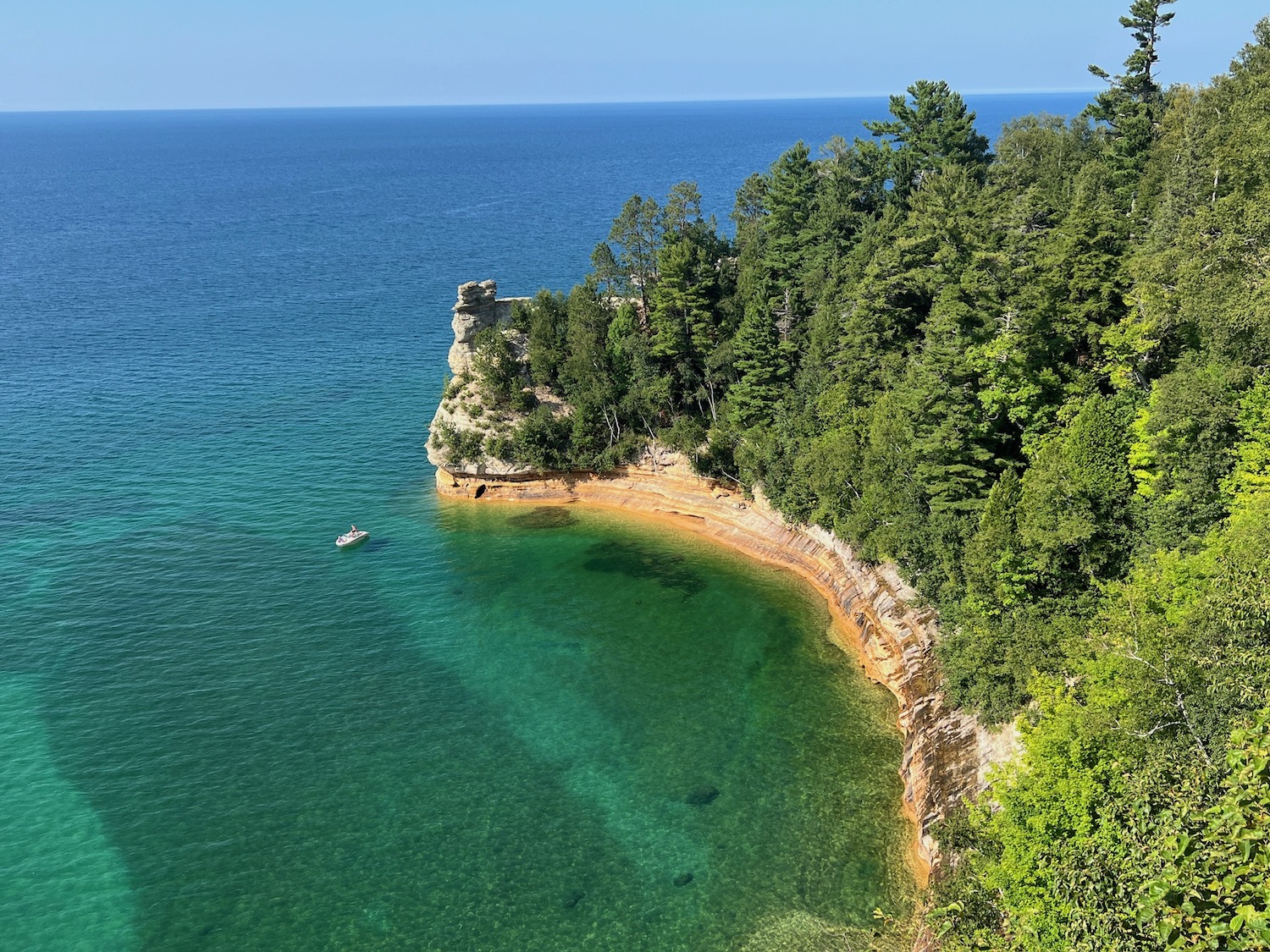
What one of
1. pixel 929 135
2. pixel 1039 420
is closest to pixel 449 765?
pixel 1039 420

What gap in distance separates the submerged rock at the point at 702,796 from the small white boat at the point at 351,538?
3597cm

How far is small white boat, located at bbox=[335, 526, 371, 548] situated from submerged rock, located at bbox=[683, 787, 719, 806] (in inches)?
1416

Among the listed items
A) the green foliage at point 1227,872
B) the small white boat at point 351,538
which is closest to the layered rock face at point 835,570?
the small white boat at point 351,538

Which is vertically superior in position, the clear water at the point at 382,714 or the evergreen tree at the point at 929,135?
the evergreen tree at the point at 929,135

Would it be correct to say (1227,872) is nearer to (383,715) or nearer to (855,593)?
(855,593)

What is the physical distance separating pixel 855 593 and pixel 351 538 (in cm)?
3802

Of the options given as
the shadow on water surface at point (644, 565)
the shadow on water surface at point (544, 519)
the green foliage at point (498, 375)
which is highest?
the green foliage at point (498, 375)

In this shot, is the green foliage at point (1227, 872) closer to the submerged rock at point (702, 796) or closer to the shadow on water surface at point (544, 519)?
the submerged rock at point (702, 796)

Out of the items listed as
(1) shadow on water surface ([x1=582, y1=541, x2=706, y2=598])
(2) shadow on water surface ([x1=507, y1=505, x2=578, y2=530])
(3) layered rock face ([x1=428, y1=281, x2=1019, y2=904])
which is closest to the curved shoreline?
(3) layered rock face ([x1=428, y1=281, x2=1019, y2=904])

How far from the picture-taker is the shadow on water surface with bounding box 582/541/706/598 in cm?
5828

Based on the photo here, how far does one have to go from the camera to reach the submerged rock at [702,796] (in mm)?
38781

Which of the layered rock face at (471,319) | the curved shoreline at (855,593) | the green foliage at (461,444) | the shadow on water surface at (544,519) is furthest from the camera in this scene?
the layered rock face at (471,319)

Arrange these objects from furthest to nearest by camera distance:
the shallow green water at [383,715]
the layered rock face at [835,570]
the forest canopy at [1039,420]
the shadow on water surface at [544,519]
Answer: the shadow on water surface at [544,519]
the layered rock face at [835,570]
the shallow green water at [383,715]
the forest canopy at [1039,420]

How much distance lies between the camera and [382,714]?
1799 inches
